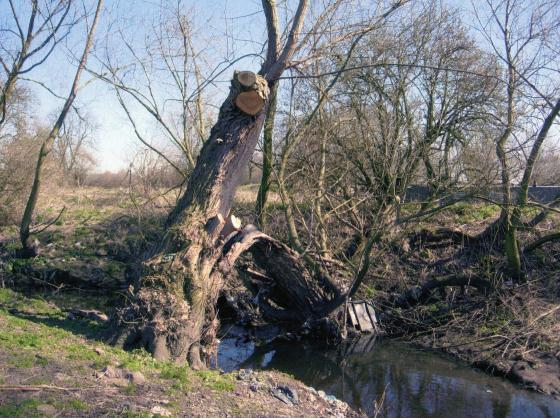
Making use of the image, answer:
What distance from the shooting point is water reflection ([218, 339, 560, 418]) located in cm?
777

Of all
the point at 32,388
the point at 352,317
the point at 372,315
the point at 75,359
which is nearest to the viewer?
the point at 32,388

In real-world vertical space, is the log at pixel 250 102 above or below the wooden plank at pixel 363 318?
above

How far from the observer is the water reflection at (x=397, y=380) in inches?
306

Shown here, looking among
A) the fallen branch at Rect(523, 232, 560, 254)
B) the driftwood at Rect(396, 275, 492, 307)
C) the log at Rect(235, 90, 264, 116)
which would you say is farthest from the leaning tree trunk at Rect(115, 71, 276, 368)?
the fallen branch at Rect(523, 232, 560, 254)

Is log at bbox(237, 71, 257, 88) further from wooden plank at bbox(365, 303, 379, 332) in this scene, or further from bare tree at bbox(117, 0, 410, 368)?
wooden plank at bbox(365, 303, 379, 332)

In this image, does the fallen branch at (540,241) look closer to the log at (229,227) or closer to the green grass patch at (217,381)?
the log at (229,227)

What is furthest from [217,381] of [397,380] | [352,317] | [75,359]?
[352,317]

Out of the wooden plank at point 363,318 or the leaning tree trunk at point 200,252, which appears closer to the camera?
the leaning tree trunk at point 200,252

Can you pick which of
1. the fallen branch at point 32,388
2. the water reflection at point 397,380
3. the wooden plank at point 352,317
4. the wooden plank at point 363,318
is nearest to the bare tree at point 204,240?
the water reflection at point 397,380

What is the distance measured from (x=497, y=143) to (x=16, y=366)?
908cm

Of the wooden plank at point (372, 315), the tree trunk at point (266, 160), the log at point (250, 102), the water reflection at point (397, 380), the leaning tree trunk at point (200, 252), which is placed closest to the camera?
the leaning tree trunk at point (200, 252)

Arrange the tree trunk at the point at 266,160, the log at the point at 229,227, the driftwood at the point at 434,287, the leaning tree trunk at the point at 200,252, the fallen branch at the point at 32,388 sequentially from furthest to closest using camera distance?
the tree trunk at the point at 266,160 < the driftwood at the point at 434,287 < the log at the point at 229,227 < the leaning tree trunk at the point at 200,252 < the fallen branch at the point at 32,388

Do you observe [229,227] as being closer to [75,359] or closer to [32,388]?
[75,359]

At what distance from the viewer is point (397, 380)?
897 centimetres
